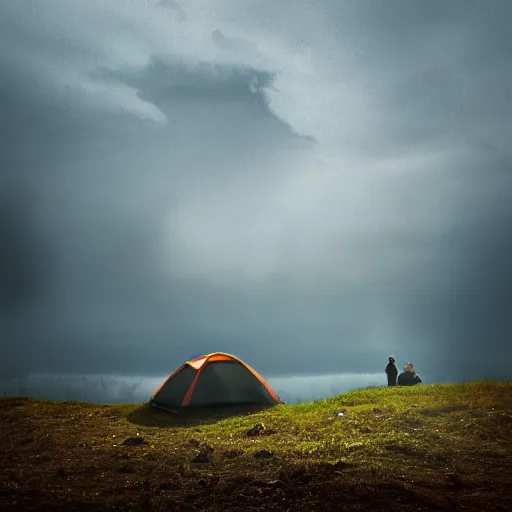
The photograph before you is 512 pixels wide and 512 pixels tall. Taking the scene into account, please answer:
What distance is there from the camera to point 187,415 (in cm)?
2247

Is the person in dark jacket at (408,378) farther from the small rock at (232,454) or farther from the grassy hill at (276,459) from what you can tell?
the small rock at (232,454)

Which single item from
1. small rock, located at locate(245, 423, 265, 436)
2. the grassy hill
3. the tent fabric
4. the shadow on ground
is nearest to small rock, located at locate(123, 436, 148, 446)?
the grassy hill

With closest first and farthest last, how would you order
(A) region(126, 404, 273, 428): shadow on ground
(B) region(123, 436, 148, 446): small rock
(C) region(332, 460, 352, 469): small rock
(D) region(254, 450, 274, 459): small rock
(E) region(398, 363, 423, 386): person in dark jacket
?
(C) region(332, 460, 352, 469): small rock, (D) region(254, 450, 274, 459): small rock, (B) region(123, 436, 148, 446): small rock, (A) region(126, 404, 273, 428): shadow on ground, (E) region(398, 363, 423, 386): person in dark jacket

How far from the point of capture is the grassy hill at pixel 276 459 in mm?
9562

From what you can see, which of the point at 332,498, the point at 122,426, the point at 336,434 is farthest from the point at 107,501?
the point at 122,426

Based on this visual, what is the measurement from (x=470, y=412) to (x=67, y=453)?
39.6ft

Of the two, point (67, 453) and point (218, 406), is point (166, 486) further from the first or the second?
point (218, 406)

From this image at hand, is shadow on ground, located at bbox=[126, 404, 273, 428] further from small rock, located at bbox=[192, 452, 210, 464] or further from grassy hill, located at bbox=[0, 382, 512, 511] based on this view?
small rock, located at bbox=[192, 452, 210, 464]

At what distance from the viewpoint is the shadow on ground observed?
20.9 m

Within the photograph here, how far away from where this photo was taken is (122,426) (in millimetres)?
19844

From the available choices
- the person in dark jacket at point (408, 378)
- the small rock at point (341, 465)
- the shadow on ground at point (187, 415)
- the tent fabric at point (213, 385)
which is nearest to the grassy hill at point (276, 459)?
the small rock at point (341, 465)

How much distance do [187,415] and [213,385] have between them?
198cm

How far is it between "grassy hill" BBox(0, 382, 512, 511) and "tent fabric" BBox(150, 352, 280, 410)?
185cm

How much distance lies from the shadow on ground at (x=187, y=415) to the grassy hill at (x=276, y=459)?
0.54 feet
